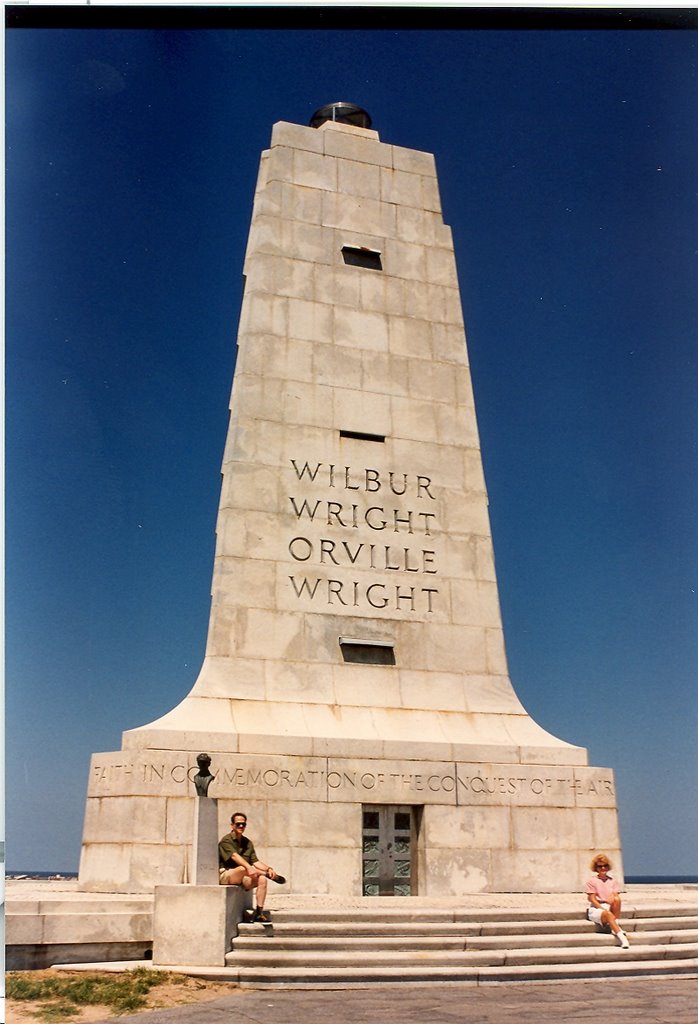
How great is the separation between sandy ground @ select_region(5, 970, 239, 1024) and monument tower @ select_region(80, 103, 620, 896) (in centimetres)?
310

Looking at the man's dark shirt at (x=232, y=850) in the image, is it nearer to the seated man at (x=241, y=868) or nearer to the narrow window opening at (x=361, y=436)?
the seated man at (x=241, y=868)

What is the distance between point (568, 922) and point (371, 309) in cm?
923

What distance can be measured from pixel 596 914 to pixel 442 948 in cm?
183

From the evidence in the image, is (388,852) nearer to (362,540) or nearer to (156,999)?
(362,540)

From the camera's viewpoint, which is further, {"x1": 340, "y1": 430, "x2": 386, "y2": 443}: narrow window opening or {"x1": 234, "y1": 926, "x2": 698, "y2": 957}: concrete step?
{"x1": 340, "y1": 430, "x2": 386, "y2": 443}: narrow window opening

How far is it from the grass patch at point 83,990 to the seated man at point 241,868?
46.0 inches

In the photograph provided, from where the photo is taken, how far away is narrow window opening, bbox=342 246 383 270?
16344 millimetres

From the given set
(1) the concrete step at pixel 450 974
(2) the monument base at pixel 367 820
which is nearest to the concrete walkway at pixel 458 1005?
(1) the concrete step at pixel 450 974

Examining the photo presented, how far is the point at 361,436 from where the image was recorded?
15.4 metres

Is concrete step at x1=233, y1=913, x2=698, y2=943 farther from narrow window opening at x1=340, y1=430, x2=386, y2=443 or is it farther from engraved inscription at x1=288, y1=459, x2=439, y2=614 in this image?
narrow window opening at x1=340, y1=430, x2=386, y2=443

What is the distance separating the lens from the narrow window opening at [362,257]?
53.6 feet

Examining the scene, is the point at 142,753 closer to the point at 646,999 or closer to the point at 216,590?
the point at 216,590

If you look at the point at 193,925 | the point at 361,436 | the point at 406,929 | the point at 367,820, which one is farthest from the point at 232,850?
the point at 361,436

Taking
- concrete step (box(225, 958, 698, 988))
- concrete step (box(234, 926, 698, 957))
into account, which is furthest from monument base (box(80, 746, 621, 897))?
concrete step (box(225, 958, 698, 988))
